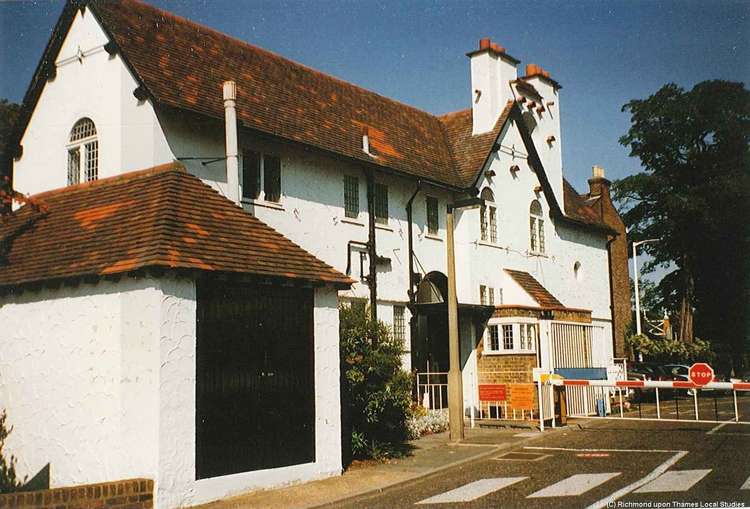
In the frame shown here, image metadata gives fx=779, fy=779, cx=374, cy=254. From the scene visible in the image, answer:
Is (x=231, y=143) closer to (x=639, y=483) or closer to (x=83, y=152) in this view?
(x=83, y=152)

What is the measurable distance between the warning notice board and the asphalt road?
1466 millimetres

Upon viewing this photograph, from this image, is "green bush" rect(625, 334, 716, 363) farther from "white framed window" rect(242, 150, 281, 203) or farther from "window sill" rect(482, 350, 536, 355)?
"white framed window" rect(242, 150, 281, 203)

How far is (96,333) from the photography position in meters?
11.5

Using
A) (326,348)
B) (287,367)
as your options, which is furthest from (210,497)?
(326,348)

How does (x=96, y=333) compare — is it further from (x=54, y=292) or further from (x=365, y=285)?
(x=365, y=285)

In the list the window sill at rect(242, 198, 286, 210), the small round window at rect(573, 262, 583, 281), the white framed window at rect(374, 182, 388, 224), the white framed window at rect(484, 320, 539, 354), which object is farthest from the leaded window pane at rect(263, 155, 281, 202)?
the small round window at rect(573, 262, 583, 281)

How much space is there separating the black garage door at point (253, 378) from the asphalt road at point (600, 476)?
1.78 m

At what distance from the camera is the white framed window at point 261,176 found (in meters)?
17.3

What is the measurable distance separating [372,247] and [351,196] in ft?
4.72

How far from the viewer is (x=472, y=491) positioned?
1151 cm

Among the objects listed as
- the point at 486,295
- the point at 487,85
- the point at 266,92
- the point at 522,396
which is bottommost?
the point at 522,396

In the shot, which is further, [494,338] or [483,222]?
[483,222]

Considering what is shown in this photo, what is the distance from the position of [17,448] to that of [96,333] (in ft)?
8.61

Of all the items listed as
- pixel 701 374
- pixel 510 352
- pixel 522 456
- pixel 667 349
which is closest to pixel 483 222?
pixel 510 352
